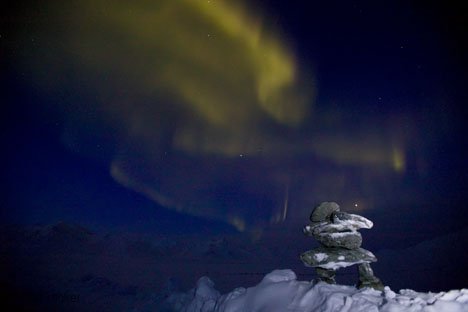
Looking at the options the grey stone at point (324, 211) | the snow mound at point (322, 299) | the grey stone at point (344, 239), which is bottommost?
the snow mound at point (322, 299)

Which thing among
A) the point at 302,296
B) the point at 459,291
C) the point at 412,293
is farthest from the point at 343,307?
the point at 459,291

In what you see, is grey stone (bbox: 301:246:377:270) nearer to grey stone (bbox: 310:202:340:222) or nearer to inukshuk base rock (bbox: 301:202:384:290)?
inukshuk base rock (bbox: 301:202:384:290)

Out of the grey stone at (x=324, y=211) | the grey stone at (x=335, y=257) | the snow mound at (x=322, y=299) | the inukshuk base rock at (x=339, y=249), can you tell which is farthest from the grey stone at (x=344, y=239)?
the snow mound at (x=322, y=299)

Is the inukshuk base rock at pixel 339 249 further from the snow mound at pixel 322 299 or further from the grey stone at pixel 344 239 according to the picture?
the snow mound at pixel 322 299

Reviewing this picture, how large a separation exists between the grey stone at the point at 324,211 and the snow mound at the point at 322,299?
11.7 ft

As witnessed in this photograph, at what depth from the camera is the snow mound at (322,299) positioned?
1146cm

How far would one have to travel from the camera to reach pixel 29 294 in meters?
80.6

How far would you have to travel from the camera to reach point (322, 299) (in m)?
13.5

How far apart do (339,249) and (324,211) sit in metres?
2.18

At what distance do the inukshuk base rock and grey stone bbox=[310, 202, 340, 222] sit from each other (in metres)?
0.29

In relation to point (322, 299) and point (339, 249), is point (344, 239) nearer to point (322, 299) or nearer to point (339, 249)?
point (339, 249)

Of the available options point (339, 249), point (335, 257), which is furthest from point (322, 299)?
point (339, 249)

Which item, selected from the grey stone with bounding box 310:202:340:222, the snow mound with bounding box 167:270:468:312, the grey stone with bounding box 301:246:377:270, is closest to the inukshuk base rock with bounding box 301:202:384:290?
the grey stone with bounding box 301:246:377:270

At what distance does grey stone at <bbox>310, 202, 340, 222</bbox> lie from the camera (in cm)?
1742
